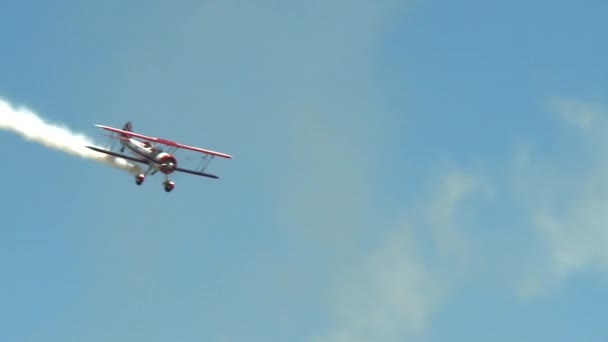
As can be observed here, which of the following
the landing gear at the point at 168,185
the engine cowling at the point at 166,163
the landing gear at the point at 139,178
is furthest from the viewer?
the landing gear at the point at 139,178

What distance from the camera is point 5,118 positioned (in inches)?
5231

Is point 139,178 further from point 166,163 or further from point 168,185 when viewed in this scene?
point 168,185

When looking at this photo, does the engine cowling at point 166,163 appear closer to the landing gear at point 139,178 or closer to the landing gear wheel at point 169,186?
the landing gear wheel at point 169,186

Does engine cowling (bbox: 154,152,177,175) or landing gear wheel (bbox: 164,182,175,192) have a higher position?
engine cowling (bbox: 154,152,177,175)

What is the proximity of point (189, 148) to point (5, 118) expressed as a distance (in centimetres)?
1630

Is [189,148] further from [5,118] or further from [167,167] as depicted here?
[5,118]

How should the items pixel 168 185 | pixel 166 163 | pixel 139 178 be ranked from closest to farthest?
pixel 168 185, pixel 166 163, pixel 139 178

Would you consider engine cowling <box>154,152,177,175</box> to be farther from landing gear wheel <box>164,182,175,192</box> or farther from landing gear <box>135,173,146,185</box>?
landing gear <box>135,173,146,185</box>

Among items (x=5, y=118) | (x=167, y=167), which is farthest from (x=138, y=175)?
(x=5, y=118)

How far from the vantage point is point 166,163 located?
432ft

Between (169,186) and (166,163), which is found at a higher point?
(166,163)

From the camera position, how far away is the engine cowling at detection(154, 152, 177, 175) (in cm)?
13150

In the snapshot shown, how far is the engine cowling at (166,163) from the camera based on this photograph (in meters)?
132

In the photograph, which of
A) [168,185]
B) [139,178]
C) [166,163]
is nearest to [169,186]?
[168,185]
